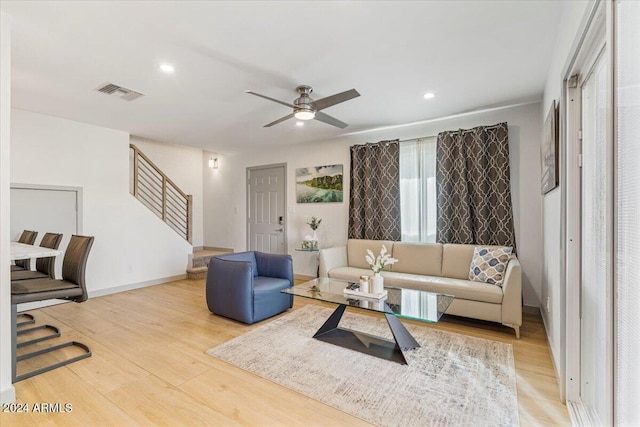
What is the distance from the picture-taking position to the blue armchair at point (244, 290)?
10.7ft

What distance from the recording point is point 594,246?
Result: 1.64 metres

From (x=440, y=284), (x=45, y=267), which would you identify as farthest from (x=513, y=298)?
(x=45, y=267)

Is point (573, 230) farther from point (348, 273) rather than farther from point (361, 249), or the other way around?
point (361, 249)

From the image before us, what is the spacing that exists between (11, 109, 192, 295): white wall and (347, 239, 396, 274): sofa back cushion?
332 centimetres

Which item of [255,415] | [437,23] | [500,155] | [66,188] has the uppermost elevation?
[437,23]

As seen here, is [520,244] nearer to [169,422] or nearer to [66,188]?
[169,422]

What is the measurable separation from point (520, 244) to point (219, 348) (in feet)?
12.0

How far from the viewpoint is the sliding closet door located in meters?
0.99

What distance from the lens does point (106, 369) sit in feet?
7.74

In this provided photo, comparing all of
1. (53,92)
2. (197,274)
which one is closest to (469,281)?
(197,274)

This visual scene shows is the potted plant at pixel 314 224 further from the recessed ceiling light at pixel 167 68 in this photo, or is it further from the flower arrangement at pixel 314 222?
the recessed ceiling light at pixel 167 68

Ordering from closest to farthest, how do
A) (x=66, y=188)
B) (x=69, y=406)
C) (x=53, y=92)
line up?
(x=69, y=406), (x=53, y=92), (x=66, y=188)

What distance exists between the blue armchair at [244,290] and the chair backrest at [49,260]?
1510 mm

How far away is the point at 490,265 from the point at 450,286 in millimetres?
555
